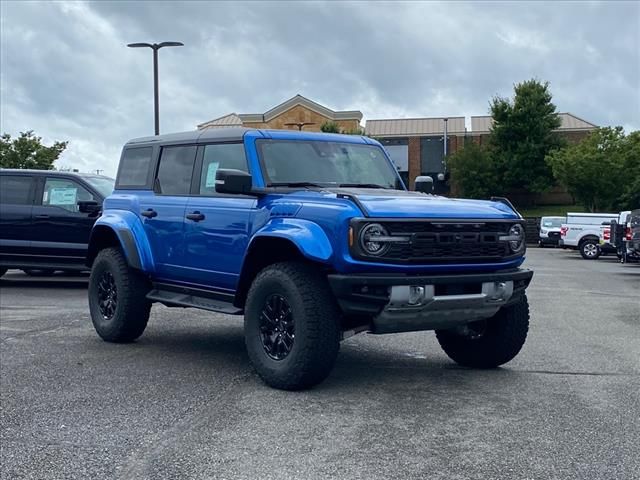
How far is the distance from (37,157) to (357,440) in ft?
147

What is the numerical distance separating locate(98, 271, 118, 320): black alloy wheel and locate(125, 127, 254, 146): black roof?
1403 mm

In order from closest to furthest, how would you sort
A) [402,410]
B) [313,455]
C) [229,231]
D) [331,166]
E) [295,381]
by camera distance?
[313,455] < [402,410] < [295,381] < [229,231] < [331,166]

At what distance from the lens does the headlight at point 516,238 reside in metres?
6.66

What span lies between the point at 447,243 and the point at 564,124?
63.4 meters

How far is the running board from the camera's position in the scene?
7086 mm

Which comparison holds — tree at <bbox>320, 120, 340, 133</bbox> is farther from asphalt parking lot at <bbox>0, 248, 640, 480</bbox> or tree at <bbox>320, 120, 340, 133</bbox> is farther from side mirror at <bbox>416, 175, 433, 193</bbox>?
asphalt parking lot at <bbox>0, 248, 640, 480</bbox>

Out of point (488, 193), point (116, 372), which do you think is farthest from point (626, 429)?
point (488, 193)

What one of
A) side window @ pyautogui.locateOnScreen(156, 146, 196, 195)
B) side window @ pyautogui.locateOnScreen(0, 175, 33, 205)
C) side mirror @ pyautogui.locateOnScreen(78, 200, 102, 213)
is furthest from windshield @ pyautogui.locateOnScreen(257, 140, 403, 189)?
side window @ pyautogui.locateOnScreen(0, 175, 33, 205)

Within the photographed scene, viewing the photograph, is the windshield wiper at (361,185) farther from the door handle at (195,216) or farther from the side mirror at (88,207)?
the side mirror at (88,207)

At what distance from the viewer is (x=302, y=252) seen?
6020 millimetres

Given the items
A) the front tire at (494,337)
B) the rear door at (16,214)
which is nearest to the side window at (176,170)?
the front tire at (494,337)

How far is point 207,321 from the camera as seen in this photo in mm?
10352

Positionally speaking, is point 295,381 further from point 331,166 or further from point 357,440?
point 331,166

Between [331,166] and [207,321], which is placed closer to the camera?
[331,166]
